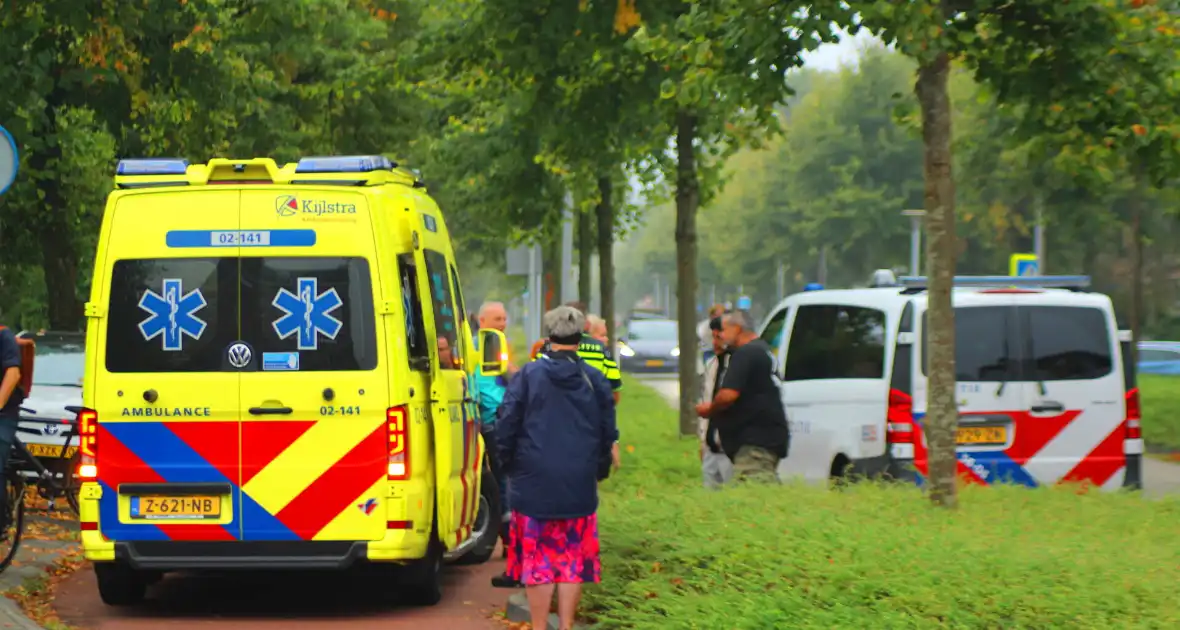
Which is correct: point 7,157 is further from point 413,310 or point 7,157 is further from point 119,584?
point 413,310

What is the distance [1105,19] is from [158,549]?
6.51 m

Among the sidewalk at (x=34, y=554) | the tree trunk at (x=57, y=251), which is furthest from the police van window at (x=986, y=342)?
the tree trunk at (x=57, y=251)

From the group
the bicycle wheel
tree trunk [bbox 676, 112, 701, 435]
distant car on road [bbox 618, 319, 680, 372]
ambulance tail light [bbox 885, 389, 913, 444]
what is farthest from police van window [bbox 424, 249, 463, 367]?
distant car on road [bbox 618, 319, 680, 372]

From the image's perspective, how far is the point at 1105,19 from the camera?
11344 millimetres

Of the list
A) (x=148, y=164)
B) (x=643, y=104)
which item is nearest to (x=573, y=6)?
(x=643, y=104)

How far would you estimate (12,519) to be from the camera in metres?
11.0

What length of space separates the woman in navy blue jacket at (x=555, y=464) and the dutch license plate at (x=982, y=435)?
17.1ft

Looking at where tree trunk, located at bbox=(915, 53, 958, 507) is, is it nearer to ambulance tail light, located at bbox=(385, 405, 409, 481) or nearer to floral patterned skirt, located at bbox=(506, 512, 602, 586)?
floral patterned skirt, located at bbox=(506, 512, 602, 586)

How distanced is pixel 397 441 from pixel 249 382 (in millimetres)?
848

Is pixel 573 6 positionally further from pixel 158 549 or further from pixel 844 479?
pixel 158 549

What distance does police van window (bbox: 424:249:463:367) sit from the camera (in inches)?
415

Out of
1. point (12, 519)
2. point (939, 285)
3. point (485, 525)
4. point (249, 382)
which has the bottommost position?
point (485, 525)

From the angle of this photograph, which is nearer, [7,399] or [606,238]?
[7,399]

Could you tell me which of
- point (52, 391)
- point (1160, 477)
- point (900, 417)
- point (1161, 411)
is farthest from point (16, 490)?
point (1161, 411)
